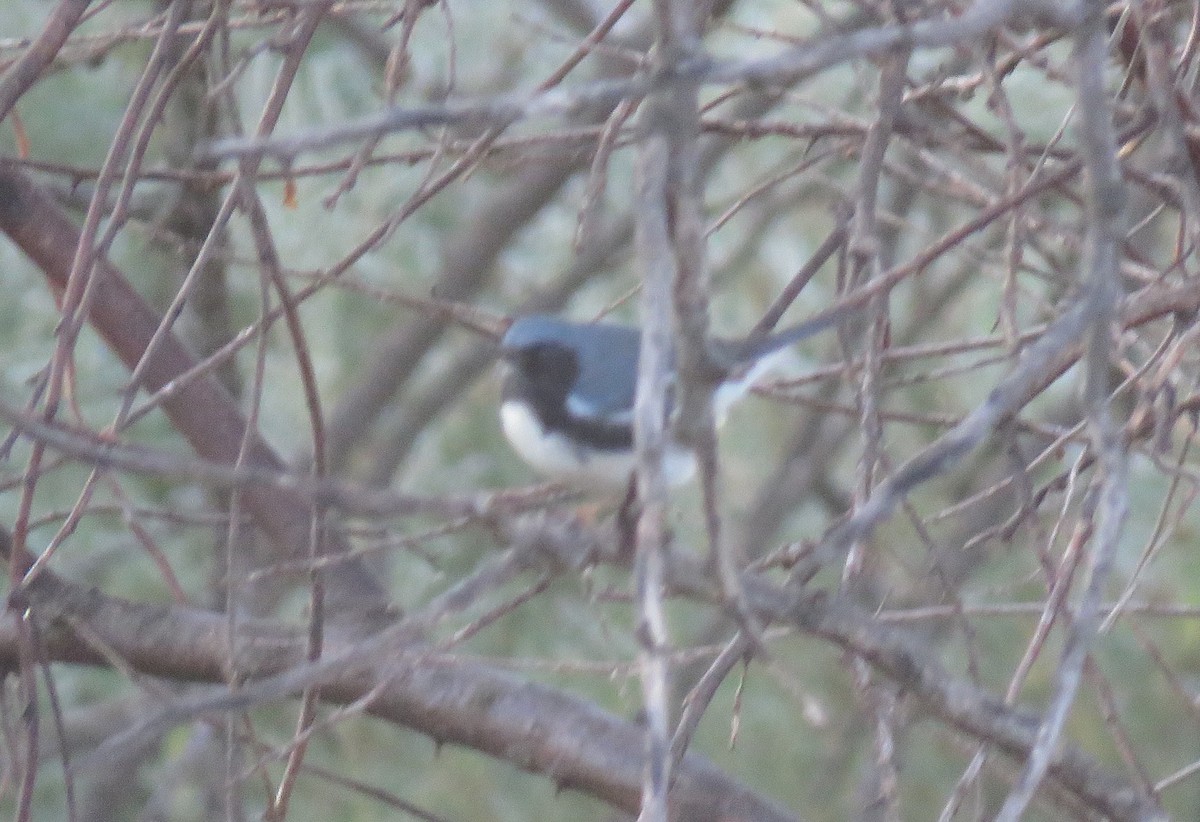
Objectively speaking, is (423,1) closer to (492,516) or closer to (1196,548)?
(492,516)

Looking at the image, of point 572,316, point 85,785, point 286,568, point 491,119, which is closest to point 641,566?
point 491,119

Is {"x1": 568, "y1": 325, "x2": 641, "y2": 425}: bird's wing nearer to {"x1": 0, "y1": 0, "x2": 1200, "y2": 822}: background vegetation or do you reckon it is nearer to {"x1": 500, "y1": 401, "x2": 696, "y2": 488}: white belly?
{"x1": 500, "y1": 401, "x2": 696, "y2": 488}: white belly

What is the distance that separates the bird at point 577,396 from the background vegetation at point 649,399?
84mm

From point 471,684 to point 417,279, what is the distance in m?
2.79

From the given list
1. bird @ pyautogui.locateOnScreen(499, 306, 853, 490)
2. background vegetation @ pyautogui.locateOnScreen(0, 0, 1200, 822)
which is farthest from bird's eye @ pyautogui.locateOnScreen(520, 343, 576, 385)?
background vegetation @ pyautogui.locateOnScreen(0, 0, 1200, 822)

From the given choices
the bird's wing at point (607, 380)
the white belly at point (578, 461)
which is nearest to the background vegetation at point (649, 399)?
the white belly at point (578, 461)

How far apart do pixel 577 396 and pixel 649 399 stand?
1.66m

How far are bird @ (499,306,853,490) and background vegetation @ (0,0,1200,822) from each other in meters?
0.08

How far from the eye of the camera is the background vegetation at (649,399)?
1.38 m

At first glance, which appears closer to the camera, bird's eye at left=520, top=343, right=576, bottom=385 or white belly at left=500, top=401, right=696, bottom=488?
white belly at left=500, top=401, right=696, bottom=488

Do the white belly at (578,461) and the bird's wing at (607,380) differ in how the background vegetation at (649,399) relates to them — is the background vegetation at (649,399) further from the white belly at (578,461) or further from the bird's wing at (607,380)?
the bird's wing at (607,380)

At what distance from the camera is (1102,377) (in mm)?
1404

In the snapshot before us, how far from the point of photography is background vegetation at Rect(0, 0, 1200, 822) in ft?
4.54

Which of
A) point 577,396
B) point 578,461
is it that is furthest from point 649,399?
point 577,396
